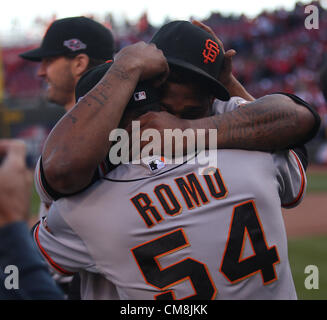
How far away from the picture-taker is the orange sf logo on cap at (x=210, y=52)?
5.41 ft

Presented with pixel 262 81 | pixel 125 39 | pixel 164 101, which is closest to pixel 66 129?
pixel 164 101

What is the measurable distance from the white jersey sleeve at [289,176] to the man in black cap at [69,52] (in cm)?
153

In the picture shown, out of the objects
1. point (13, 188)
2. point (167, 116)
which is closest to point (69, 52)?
point (13, 188)

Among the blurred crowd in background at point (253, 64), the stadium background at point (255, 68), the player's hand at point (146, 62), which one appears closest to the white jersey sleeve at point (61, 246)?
the player's hand at point (146, 62)

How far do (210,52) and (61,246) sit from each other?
0.84m

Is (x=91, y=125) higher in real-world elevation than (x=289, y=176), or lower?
higher

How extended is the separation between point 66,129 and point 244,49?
2126 cm

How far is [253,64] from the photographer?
2086 cm

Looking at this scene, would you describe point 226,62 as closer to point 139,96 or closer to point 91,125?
point 139,96

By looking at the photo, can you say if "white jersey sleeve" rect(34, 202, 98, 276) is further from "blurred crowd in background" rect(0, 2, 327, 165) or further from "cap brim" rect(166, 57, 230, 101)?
"blurred crowd in background" rect(0, 2, 327, 165)

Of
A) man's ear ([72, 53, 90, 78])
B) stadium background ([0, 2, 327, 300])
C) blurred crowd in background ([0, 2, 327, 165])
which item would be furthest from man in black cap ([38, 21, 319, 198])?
blurred crowd in background ([0, 2, 327, 165])

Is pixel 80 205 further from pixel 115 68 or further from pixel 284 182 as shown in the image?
pixel 284 182

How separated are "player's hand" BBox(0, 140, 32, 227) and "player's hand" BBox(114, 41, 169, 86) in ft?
2.27

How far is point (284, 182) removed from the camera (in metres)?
1.67
